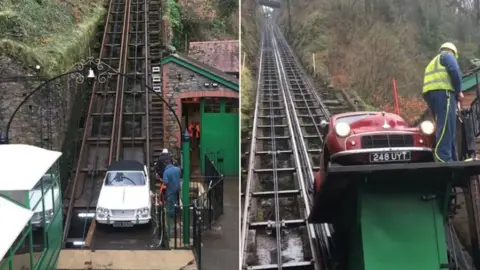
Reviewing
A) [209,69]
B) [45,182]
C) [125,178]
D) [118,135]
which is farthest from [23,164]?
[209,69]

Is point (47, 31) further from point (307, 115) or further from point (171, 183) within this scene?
point (307, 115)

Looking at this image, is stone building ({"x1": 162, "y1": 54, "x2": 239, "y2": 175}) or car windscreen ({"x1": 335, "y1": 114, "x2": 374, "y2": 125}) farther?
stone building ({"x1": 162, "y1": 54, "x2": 239, "y2": 175})

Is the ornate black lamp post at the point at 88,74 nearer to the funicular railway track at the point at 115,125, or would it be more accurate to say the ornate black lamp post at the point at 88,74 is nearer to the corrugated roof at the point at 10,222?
the funicular railway track at the point at 115,125

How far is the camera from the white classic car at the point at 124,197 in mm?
4031

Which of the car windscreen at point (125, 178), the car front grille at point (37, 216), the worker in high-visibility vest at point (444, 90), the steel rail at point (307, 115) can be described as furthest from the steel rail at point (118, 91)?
the worker in high-visibility vest at point (444, 90)

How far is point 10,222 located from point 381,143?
5.42 feet

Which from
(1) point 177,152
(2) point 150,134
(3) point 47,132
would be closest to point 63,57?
(3) point 47,132

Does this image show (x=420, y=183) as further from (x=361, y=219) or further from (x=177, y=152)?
(x=177, y=152)

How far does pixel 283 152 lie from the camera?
9.62ft

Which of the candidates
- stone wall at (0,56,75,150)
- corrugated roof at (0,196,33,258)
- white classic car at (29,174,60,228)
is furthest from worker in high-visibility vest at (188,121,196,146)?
corrugated roof at (0,196,33,258)

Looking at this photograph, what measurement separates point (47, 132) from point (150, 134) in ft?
2.49

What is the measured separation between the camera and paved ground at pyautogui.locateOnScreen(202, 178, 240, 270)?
131 inches

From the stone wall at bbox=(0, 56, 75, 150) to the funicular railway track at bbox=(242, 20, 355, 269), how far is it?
179 centimetres

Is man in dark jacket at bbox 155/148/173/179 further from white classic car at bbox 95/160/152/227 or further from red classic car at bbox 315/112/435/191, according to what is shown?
red classic car at bbox 315/112/435/191
